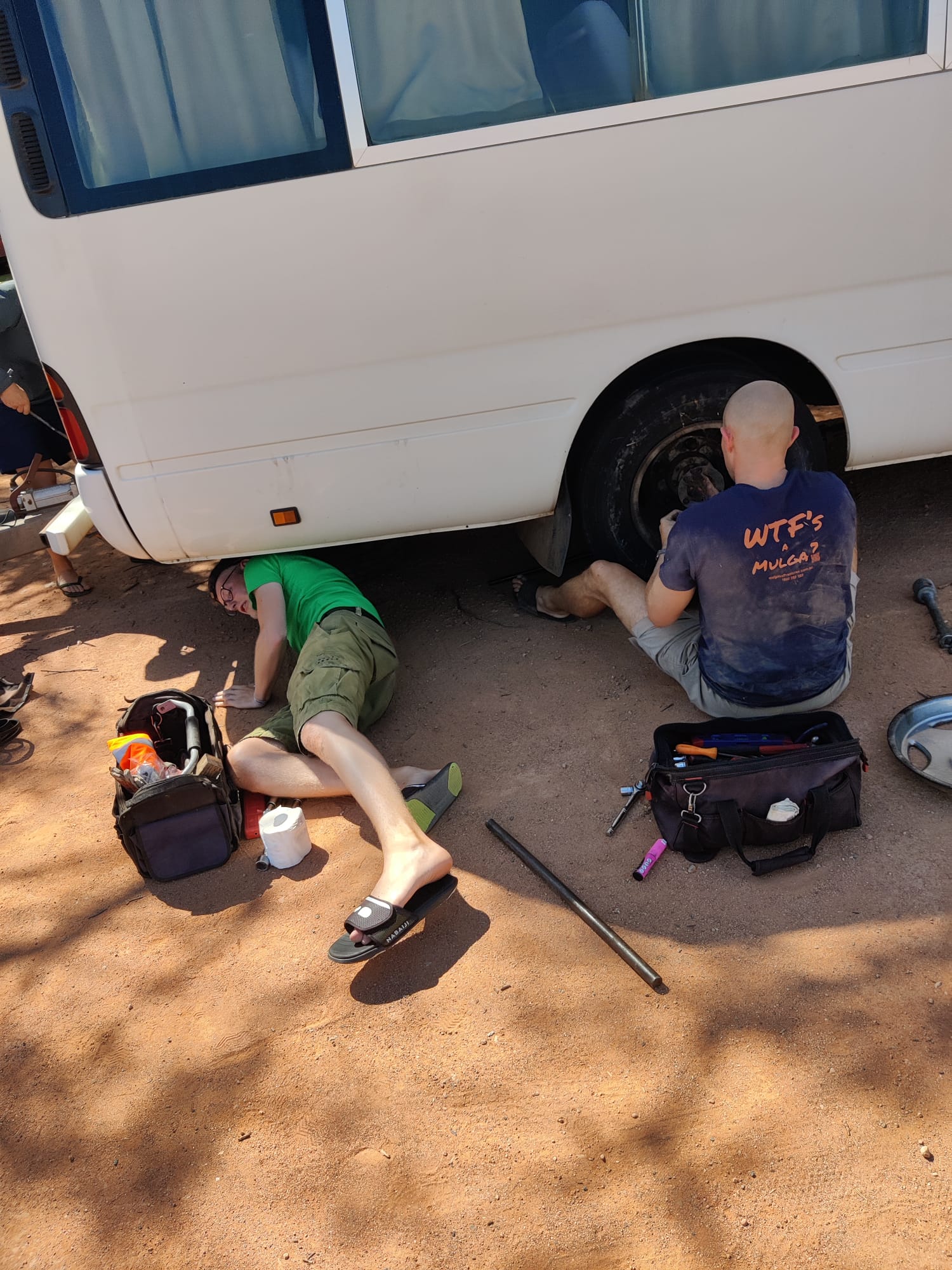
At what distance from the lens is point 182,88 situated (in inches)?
119

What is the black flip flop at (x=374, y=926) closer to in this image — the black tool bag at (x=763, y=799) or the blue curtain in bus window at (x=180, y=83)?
the black tool bag at (x=763, y=799)

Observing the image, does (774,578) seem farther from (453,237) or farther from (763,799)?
(453,237)

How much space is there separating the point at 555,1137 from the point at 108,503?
8.69 ft

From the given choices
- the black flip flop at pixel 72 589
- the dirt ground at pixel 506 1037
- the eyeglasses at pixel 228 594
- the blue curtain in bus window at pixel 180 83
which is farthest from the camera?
the black flip flop at pixel 72 589

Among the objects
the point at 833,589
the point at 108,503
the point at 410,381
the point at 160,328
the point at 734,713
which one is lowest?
the point at 734,713

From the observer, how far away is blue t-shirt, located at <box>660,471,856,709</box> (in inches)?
110

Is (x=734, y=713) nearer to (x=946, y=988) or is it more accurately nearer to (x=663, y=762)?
(x=663, y=762)

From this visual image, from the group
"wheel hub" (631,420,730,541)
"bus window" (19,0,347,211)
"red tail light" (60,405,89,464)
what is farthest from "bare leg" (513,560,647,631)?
"red tail light" (60,405,89,464)

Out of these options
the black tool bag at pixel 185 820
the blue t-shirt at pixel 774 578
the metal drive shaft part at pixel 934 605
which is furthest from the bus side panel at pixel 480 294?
the black tool bag at pixel 185 820

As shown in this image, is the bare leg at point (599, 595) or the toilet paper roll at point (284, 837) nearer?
the toilet paper roll at point (284, 837)

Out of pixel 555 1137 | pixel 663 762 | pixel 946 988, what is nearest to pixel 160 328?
pixel 663 762

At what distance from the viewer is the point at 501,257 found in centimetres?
319

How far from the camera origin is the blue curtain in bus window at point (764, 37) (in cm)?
299

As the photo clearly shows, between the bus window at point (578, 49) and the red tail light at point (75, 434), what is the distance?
1.45 meters
